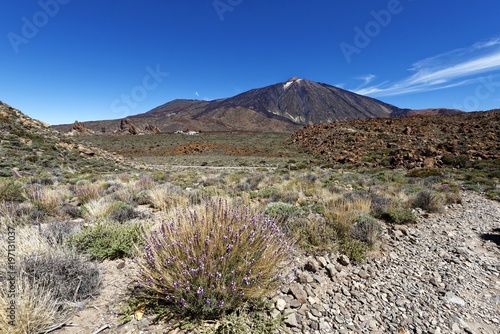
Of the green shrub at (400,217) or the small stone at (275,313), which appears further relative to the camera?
the green shrub at (400,217)

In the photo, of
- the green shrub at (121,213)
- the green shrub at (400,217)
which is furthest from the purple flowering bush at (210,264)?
the green shrub at (400,217)

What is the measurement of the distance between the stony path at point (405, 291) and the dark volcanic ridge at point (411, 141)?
18.3 meters

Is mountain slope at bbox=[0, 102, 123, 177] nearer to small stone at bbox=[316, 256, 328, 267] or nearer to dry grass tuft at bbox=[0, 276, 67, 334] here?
dry grass tuft at bbox=[0, 276, 67, 334]

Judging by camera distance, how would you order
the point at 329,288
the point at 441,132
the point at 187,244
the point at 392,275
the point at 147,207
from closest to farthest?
the point at 187,244, the point at 329,288, the point at 392,275, the point at 147,207, the point at 441,132

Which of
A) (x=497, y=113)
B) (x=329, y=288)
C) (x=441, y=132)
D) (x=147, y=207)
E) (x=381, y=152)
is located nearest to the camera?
(x=329, y=288)

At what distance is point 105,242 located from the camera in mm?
3496

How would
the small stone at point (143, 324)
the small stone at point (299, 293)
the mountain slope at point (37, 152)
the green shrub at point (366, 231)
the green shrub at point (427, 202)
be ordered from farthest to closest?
the mountain slope at point (37, 152), the green shrub at point (427, 202), the green shrub at point (366, 231), the small stone at point (299, 293), the small stone at point (143, 324)

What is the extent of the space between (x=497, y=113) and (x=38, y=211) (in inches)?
1940

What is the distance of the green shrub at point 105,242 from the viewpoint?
330cm

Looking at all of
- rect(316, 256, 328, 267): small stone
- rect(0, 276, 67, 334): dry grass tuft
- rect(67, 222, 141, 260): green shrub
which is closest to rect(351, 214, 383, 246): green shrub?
rect(316, 256, 328, 267): small stone

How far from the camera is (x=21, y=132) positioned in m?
19.5

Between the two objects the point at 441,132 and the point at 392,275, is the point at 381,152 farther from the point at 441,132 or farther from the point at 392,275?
the point at 392,275

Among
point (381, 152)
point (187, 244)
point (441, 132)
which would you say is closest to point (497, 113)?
point (441, 132)

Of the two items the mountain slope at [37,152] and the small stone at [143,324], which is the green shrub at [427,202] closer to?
the small stone at [143,324]
